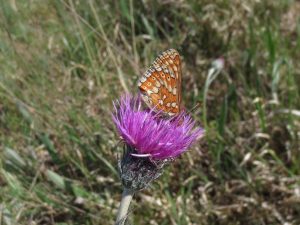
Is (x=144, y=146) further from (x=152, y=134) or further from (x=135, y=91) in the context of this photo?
(x=135, y=91)

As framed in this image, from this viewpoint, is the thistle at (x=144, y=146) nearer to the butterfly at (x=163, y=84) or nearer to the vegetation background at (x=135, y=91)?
the butterfly at (x=163, y=84)

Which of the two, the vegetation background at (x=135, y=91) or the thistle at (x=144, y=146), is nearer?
the thistle at (x=144, y=146)

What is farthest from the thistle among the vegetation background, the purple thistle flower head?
the vegetation background

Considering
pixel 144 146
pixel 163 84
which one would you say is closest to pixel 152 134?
pixel 144 146

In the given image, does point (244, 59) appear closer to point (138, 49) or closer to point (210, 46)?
point (210, 46)

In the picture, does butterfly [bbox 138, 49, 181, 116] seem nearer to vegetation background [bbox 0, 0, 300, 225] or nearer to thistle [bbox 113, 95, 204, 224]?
thistle [bbox 113, 95, 204, 224]

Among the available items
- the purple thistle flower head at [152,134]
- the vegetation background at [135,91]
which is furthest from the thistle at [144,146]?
the vegetation background at [135,91]

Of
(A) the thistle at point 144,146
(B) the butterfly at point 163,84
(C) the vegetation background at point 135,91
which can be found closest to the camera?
(A) the thistle at point 144,146

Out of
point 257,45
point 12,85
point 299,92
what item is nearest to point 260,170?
point 299,92
